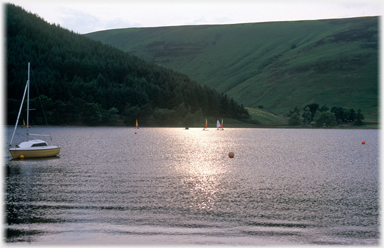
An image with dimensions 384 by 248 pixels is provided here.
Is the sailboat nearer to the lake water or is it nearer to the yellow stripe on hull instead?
the yellow stripe on hull

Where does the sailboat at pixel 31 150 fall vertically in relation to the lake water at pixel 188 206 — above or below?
above

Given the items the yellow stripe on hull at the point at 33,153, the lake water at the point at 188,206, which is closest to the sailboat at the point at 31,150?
the yellow stripe on hull at the point at 33,153

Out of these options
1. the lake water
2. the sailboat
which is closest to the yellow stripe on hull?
the sailboat

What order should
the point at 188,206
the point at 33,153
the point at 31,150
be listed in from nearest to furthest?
the point at 188,206 < the point at 31,150 < the point at 33,153

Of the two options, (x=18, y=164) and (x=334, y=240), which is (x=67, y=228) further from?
(x=18, y=164)

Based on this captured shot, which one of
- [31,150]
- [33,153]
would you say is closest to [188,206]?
[31,150]

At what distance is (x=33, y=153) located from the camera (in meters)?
74.4

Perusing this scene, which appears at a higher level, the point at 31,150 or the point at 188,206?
the point at 31,150

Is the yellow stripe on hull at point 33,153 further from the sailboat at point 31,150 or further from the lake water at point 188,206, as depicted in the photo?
the lake water at point 188,206

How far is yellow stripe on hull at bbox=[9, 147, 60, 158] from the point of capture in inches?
2864

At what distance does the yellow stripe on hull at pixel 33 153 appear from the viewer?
7275cm

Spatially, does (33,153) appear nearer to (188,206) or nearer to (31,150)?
(31,150)

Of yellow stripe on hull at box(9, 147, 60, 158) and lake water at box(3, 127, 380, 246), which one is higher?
yellow stripe on hull at box(9, 147, 60, 158)

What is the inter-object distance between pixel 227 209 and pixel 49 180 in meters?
26.1
